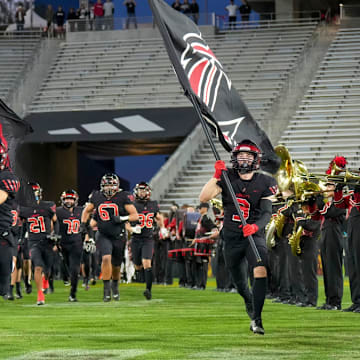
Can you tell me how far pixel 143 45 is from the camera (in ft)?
129

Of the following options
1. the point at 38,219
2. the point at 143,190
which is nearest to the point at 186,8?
the point at 143,190

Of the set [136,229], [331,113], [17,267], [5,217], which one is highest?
[331,113]

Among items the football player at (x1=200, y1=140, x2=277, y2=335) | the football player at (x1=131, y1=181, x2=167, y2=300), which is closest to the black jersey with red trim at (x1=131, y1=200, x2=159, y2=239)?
the football player at (x1=131, y1=181, x2=167, y2=300)

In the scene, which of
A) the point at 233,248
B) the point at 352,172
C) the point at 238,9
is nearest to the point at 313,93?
the point at 238,9

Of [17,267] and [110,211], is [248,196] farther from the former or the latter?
[17,267]

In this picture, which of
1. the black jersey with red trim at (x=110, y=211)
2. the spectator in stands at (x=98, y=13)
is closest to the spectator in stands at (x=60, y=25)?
the spectator in stands at (x=98, y=13)

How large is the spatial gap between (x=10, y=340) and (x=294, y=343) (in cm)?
263

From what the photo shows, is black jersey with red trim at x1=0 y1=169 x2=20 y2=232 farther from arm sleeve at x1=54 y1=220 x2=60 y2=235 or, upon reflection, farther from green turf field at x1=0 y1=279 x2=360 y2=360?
arm sleeve at x1=54 y1=220 x2=60 y2=235

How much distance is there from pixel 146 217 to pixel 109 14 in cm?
2399

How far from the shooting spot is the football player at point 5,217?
9398 millimetres

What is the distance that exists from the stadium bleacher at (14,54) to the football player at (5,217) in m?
28.9

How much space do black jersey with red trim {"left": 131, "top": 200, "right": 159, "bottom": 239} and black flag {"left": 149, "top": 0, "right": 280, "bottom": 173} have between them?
628 centimetres

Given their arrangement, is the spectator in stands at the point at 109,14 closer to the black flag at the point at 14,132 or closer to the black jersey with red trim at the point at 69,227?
the black jersey with red trim at the point at 69,227

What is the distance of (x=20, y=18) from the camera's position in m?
41.0
